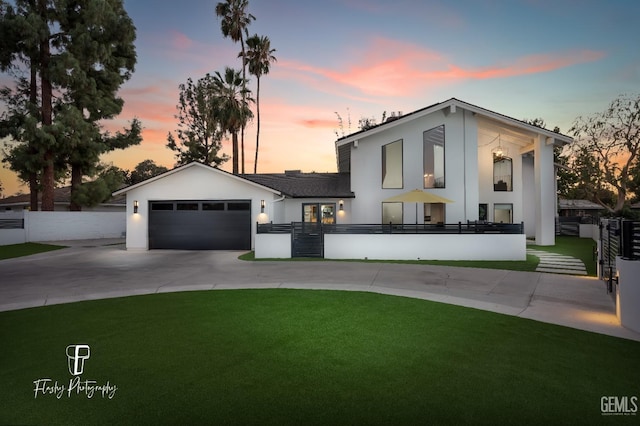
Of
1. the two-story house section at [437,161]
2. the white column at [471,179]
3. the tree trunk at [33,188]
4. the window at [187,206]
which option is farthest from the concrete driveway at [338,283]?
the tree trunk at [33,188]

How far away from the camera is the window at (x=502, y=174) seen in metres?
22.3

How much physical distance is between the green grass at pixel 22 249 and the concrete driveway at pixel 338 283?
16.6 ft

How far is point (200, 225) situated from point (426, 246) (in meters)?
12.9

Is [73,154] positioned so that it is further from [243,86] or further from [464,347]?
[464,347]

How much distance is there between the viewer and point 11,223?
23.8 m

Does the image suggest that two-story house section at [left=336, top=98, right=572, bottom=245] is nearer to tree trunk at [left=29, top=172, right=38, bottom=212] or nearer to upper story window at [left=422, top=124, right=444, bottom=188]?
upper story window at [left=422, top=124, right=444, bottom=188]

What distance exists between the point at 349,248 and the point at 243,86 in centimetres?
2344

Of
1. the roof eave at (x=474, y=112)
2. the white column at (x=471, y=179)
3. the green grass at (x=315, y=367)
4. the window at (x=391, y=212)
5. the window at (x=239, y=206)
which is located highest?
the roof eave at (x=474, y=112)

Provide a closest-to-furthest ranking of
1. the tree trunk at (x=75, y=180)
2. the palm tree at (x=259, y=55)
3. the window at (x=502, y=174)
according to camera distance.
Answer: the window at (x=502, y=174) → the tree trunk at (x=75, y=180) → the palm tree at (x=259, y=55)

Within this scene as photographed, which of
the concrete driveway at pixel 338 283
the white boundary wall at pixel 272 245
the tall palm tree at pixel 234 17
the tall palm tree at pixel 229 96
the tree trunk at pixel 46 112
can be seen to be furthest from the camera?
the tall palm tree at pixel 234 17

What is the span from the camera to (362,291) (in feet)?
29.4

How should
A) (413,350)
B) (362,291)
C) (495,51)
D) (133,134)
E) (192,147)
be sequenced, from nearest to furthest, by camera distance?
1. (413,350)
2. (362,291)
3. (495,51)
4. (133,134)
5. (192,147)

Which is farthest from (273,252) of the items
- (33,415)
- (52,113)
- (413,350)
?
(52,113)

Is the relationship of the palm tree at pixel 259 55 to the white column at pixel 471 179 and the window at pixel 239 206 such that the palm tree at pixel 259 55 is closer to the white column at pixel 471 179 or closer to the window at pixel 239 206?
the window at pixel 239 206
